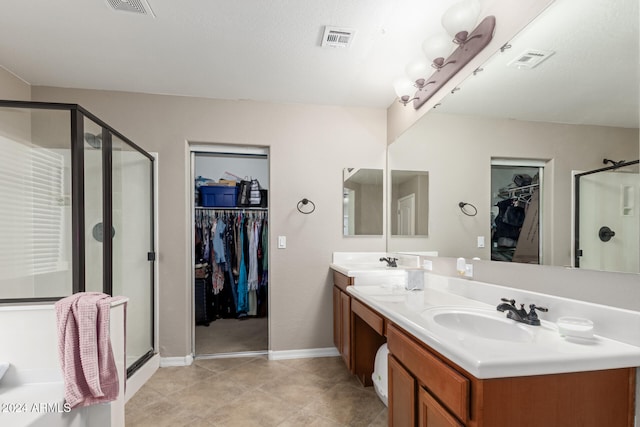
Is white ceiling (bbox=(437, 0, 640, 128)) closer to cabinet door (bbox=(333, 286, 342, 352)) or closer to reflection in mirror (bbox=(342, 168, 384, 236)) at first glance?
reflection in mirror (bbox=(342, 168, 384, 236))

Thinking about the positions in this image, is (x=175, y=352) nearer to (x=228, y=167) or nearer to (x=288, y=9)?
(x=228, y=167)

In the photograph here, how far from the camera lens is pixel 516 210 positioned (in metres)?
1.51

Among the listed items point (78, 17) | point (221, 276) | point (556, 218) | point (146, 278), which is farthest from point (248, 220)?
point (556, 218)

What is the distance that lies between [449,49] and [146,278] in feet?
9.20

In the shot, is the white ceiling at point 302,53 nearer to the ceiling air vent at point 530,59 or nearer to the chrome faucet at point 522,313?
the ceiling air vent at point 530,59

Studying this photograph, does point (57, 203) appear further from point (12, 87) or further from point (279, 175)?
point (279, 175)

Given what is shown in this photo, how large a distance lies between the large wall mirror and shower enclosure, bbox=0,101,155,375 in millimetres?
2133

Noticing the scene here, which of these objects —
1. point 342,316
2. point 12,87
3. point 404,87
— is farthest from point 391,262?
point 12,87

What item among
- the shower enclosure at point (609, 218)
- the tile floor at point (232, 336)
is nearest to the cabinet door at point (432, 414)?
the shower enclosure at point (609, 218)

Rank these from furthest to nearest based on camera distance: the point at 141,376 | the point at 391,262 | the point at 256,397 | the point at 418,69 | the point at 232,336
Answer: the point at 232,336 → the point at 391,262 → the point at 141,376 → the point at 256,397 → the point at 418,69

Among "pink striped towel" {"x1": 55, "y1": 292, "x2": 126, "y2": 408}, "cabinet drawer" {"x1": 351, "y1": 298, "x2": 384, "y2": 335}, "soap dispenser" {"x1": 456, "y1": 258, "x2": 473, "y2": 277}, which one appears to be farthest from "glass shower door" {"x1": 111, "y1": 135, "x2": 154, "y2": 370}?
"soap dispenser" {"x1": 456, "y1": 258, "x2": 473, "y2": 277}

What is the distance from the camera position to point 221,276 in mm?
3793

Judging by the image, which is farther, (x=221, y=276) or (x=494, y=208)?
(x=221, y=276)

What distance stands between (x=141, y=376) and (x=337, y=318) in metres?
1.58
